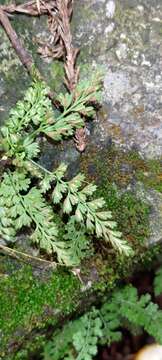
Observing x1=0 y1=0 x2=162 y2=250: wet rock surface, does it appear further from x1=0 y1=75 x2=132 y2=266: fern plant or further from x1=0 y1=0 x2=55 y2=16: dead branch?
x1=0 y1=75 x2=132 y2=266: fern plant

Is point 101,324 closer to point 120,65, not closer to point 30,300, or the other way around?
point 30,300

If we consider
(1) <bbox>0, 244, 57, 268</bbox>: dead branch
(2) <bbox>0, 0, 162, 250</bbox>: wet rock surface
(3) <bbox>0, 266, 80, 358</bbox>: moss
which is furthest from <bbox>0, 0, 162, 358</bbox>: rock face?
(3) <bbox>0, 266, 80, 358</bbox>: moss

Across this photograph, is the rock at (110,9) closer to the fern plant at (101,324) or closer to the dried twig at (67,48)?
the dried twig at (67,48)

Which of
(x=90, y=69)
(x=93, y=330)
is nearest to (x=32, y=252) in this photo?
(x=93, y=330)

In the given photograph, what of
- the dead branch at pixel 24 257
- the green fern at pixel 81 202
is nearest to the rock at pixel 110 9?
the green fern at pixel 81 202

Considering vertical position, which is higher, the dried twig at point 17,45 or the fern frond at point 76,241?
the dried twig at point 17,45

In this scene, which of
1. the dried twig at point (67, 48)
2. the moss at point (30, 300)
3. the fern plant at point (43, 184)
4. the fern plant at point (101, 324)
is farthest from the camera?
the fern plant at point (101, 324)

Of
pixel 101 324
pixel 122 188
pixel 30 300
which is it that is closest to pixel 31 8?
pixel 122 188

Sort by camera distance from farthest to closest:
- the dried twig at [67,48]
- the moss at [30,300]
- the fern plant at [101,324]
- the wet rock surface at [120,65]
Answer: the fern plant at [101,324], the wet rock surface at [120,65], the dried twig at [67,48], the moss at [30,300]
